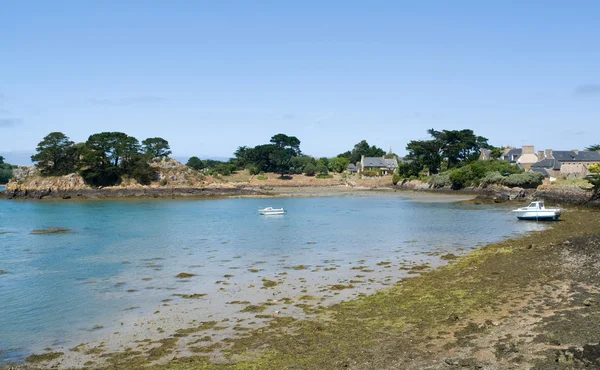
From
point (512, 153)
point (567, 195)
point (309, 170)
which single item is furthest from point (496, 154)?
point (567, 195)

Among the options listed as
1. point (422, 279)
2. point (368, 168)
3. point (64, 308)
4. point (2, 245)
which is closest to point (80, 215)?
point (2, 245)

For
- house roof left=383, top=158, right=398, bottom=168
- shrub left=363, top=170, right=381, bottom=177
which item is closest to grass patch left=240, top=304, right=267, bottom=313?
shrub left=363, top=170, right=381, bottom=177

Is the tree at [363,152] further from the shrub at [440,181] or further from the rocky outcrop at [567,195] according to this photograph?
the rocky outcrop at [567,195]

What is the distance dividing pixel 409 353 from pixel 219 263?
14.8 m

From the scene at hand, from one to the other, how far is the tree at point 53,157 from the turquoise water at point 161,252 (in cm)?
3985

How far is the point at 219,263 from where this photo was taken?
24016 millimetres

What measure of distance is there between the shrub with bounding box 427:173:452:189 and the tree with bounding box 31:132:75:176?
2623 inches

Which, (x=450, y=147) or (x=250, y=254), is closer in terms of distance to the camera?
(x=250, y=254)

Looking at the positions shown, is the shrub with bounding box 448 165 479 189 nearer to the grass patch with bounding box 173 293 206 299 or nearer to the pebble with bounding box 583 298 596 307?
the pebble with bounding box 583 298 596 307

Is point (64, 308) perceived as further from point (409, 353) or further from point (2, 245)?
point (2, 245)

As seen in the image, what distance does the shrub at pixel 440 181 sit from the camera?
87.2m

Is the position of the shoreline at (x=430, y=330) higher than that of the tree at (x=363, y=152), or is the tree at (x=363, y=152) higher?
the tree at (x=363, y=152)

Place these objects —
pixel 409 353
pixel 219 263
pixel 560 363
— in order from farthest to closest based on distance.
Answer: pixel 219 263 → pixel 409 353 → pixel 560 363

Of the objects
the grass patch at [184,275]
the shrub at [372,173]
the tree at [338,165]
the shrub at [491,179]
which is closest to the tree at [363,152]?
the tree at [338,165]
